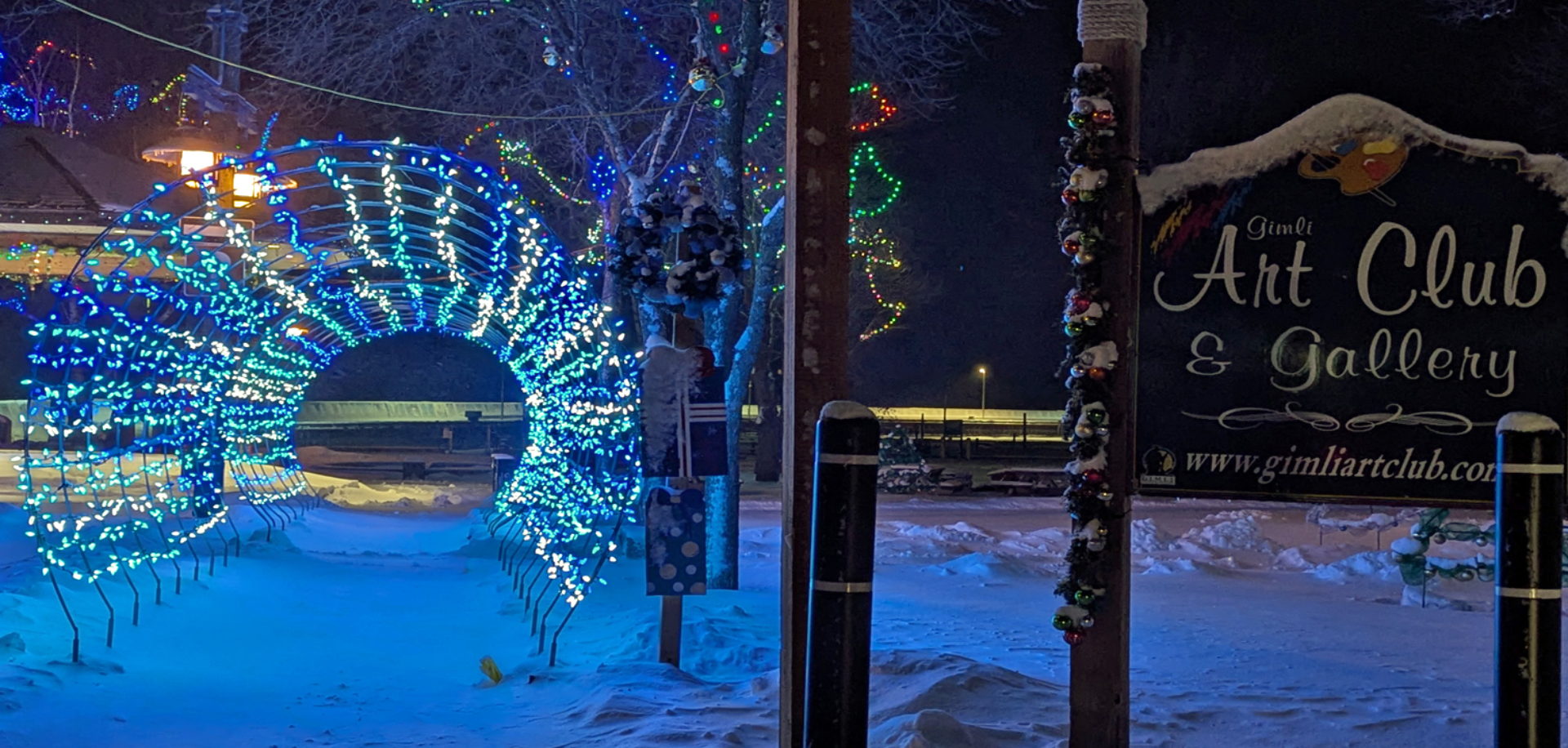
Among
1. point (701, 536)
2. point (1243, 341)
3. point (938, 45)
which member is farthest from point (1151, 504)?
point (1243, 341)

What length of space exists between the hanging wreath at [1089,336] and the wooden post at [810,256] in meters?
0.94

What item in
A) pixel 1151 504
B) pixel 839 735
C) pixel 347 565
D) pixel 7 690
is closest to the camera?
pixel 839 735

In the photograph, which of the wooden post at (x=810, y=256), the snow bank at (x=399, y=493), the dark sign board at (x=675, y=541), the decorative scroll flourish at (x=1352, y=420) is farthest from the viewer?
the snow bank at (x=399, y=493)

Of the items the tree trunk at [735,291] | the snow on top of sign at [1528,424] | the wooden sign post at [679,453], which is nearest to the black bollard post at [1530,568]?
the snow on top of sign at [1528,424]

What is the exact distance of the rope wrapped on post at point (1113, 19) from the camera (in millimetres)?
4824

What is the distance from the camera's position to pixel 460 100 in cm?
1708

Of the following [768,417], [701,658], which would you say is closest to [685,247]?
[701,658]

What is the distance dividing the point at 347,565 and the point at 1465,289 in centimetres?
1188

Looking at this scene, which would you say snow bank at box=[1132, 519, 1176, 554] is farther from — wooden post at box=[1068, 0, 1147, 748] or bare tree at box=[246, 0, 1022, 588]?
wooden post at box=[1068, 0, 1147, 748]

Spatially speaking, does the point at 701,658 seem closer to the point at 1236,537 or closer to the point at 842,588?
the point at 842,588

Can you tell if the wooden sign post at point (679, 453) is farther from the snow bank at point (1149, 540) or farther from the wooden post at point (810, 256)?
the snow bank at point (1149, 540)

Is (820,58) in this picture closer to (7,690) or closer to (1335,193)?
(1335,193)

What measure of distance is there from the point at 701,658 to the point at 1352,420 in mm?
4896

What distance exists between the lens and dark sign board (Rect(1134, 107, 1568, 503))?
4922mm
